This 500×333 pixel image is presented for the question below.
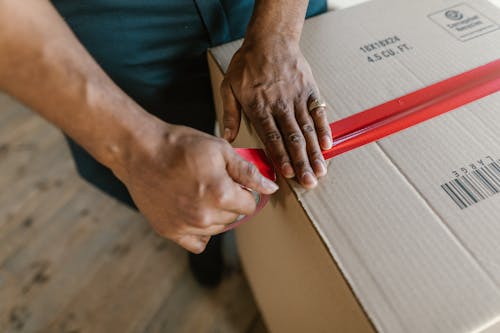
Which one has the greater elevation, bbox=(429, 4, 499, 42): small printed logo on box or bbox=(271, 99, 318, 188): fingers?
bbox=(271, 99, 318, 188): fingers

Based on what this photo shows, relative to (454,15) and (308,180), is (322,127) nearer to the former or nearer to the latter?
(308,180)

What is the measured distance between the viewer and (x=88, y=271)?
3.94 feet

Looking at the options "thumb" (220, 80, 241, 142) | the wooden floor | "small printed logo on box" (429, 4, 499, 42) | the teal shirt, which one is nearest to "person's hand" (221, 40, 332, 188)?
"thumb" (220, 80, 241, 142)

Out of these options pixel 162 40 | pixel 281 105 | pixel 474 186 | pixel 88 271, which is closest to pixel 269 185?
pixel 281 105

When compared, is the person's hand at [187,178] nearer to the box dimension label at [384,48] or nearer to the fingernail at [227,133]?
the fingernail at [227,133]

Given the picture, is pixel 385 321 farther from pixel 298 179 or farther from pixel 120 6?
pixel 120 6

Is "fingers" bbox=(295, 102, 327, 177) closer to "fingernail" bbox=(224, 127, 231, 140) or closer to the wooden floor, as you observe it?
"fingernail" bbox=(224, 127, 231, 140)

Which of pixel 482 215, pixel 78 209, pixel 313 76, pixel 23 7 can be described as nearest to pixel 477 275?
pixel 482 215

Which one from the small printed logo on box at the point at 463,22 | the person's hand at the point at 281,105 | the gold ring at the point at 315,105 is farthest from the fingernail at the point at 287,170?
the small printed logo on box at the point at 463,22

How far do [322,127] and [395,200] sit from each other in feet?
0.45

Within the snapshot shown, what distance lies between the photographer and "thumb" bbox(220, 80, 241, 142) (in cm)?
60

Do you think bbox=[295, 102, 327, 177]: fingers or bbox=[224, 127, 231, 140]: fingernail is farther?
bbox=[224, 127, 231, 140]: fingernail

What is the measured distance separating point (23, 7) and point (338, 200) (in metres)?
0.41

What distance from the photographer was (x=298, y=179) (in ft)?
1.65
